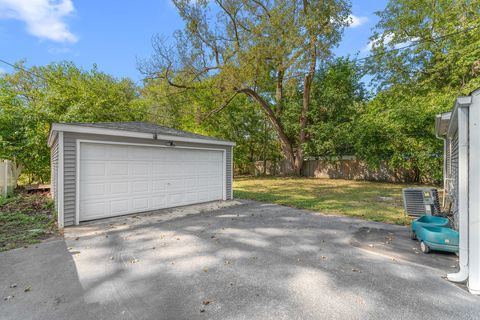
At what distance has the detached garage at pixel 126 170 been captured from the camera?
5.24 metres

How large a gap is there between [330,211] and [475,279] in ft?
13.8

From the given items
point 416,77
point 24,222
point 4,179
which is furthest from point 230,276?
point 416,77

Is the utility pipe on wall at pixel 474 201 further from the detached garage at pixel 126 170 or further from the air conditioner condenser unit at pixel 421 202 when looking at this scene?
the detached garage at pixel 126 170

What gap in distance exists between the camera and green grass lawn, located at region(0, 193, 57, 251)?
14.5 ft

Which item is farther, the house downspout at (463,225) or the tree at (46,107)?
the tree at (46,107)

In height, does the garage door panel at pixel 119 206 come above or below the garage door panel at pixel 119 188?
below

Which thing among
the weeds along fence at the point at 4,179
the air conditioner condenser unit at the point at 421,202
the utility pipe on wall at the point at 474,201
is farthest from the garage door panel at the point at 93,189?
the air conditioner condenser unit at the point at 421,202

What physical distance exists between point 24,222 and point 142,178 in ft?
9.14

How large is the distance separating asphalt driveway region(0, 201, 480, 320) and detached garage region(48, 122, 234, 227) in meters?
0.85

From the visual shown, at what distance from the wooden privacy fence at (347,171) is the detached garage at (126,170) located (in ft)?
38.2

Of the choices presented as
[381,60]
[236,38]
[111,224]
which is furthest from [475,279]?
[381,60]

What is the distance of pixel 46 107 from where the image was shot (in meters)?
12.0

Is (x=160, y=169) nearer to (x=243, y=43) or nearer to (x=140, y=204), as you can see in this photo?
(x=140, y=204)

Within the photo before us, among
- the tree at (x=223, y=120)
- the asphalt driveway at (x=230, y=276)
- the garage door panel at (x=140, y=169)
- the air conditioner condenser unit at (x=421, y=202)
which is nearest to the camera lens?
the asphalt driveway at (x=230, y=276)
